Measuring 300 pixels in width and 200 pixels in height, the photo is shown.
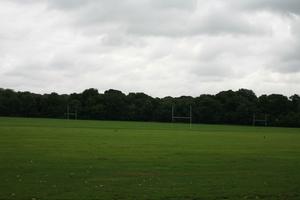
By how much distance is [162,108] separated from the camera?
625ft

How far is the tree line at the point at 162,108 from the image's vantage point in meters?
186

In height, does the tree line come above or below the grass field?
above

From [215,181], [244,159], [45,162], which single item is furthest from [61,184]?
[244,159]

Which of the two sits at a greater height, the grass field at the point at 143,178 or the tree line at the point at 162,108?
the tree line at the point at 162,108

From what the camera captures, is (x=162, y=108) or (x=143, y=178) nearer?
(x=143, y=178)

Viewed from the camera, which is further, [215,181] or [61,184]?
[215,181]

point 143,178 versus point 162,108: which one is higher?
point 162,108

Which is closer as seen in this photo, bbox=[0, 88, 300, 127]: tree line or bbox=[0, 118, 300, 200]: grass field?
bbox=[0, 118, 300, 200]: grass field

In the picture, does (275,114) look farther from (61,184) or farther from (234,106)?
(61,184)

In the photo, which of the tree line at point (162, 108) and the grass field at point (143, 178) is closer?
the grass field at point (143, 178)

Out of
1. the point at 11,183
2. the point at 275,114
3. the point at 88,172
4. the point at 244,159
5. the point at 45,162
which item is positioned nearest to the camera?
the point at 11,183

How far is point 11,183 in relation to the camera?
61.3 ft

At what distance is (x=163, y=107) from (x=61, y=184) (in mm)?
172425

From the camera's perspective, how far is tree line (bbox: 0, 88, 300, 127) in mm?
185875
